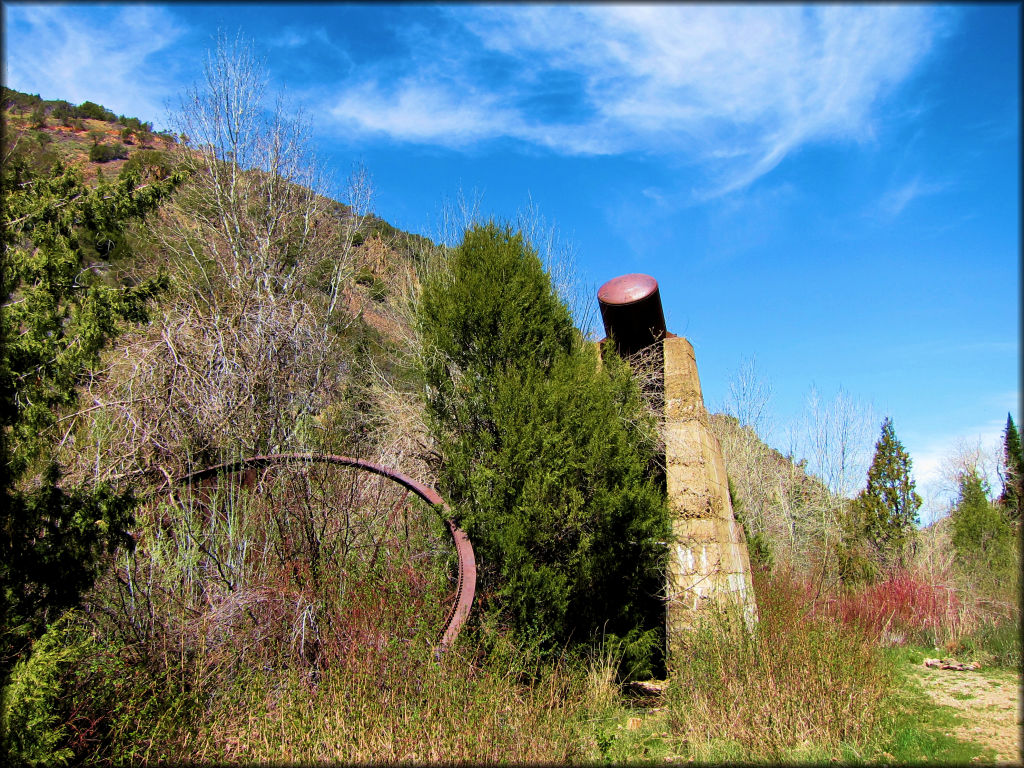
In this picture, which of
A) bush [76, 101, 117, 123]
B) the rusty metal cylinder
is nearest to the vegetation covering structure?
the rusty metal cylinder

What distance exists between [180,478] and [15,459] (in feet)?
5.47

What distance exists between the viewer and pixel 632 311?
7.50 metres

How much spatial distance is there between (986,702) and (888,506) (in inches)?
428

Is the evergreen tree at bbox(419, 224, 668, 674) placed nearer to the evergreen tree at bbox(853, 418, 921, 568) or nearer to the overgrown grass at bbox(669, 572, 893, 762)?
the overgrown grass at bbox(669, 572, 893, 762)

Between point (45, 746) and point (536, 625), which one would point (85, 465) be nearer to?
point (45, 746)

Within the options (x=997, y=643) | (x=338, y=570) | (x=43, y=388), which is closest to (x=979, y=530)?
(x=997, y=643)

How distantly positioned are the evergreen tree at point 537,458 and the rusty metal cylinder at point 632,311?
0.70 m

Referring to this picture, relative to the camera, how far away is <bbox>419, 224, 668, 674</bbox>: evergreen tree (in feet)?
18.7

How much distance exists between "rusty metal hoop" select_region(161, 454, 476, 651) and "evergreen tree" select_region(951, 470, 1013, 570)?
1144 centimetres

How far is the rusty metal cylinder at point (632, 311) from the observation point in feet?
24.1

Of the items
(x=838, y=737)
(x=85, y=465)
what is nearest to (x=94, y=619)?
(x=85, y=465)

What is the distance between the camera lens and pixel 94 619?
4.41m

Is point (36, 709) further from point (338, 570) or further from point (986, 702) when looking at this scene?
point (986, 702)

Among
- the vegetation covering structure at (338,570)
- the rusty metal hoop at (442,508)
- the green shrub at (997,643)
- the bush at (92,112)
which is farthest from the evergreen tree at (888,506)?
the bush at (92,112)
